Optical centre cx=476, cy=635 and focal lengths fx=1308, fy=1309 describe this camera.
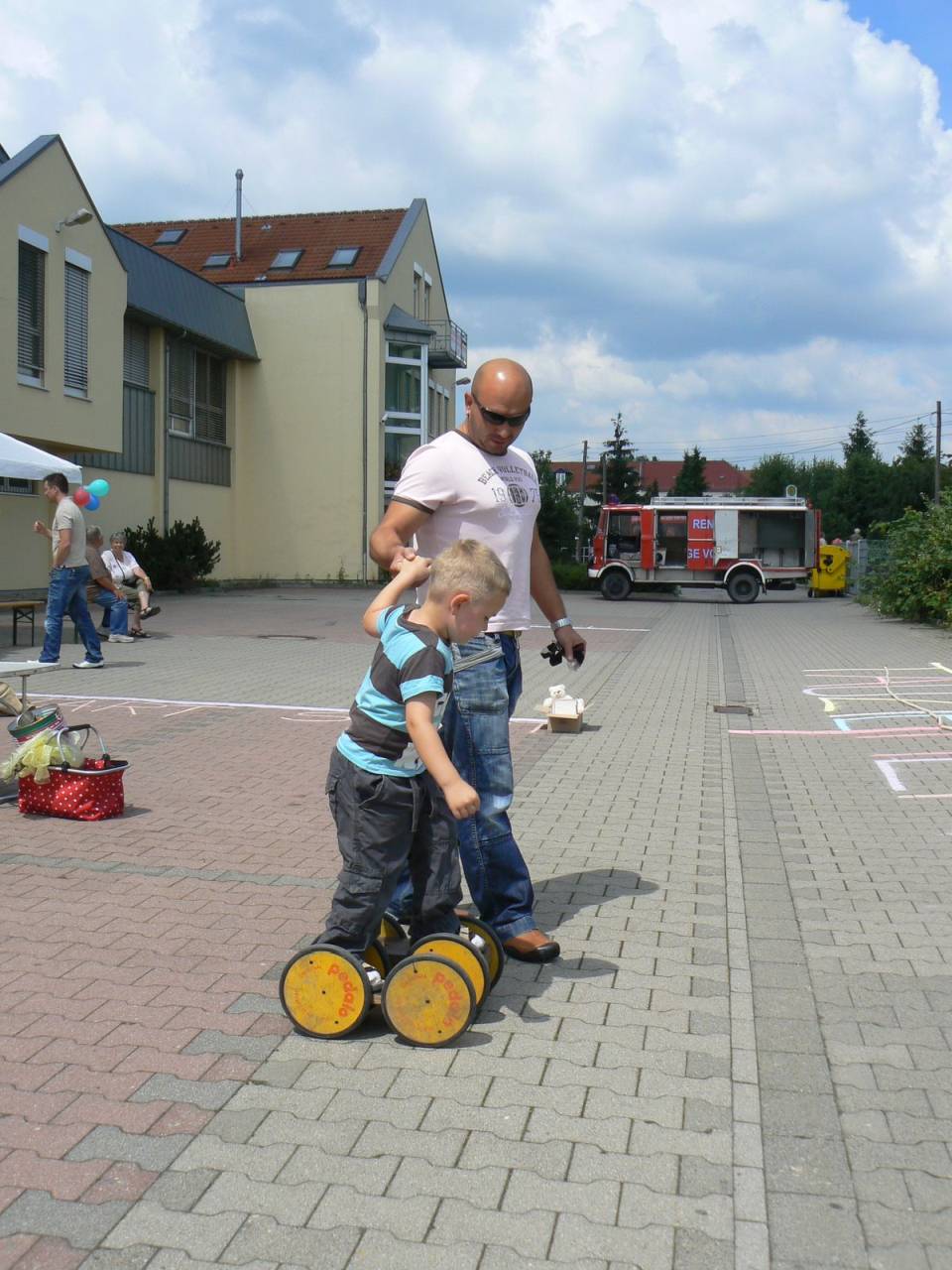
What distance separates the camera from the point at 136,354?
103 ft

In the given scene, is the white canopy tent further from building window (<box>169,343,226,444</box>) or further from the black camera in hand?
building window (<box>169,343,226,444</box>)

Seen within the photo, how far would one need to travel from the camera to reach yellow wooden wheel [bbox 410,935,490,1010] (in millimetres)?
→ 3826

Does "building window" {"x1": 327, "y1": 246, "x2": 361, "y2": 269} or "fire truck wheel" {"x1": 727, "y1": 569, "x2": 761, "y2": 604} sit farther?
"building window" {"x1": 327, "y1": 246, "x2": 361, "y2": 269}

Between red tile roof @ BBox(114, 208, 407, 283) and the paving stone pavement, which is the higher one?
red tile roof @ BBox(114, 208, 407, 283)

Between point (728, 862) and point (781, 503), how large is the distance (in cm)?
3130

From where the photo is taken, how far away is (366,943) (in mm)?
3854

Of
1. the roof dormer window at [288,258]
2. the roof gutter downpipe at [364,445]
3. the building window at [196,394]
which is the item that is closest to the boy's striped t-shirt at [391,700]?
the building window at [196,394]

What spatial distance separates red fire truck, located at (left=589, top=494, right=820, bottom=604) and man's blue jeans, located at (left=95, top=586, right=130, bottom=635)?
2065 cm

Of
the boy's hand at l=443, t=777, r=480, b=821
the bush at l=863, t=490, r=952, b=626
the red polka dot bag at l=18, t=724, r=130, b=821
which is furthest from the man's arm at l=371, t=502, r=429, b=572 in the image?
the bush at l=863, t=490, r=952, b=626

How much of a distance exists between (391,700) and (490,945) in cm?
90

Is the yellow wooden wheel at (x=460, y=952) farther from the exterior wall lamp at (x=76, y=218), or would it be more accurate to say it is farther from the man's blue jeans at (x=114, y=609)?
Answer: the exterior wall lamp at (x=76, y=218)

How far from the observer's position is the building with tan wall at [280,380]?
32062 millimetres

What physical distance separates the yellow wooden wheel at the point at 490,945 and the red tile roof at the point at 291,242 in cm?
3624

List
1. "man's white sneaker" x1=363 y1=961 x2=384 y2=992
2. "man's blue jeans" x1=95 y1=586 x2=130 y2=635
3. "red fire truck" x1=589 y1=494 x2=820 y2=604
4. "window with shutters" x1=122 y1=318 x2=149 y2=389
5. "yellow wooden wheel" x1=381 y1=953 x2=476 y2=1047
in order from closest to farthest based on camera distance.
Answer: "yellow wooden wheel" x1=381 y1=953 x2=476 y2=1047, "man's white sneaker" x1=363 y1=961 x2=384 y2=992, "man's blue jeans" x1=95 y1=586 x2=130 y2=635, "window with shutters" x1=122 y1=318 x2=149 y2=389, "red fire truck" x1=589 y1=494 x2=820 y2=604
